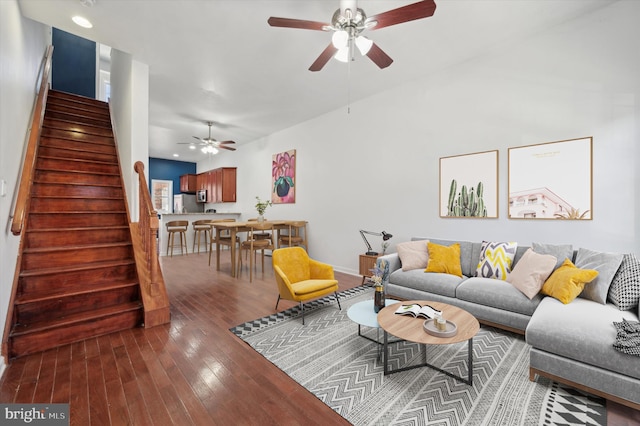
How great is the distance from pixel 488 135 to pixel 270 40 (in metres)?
3.02

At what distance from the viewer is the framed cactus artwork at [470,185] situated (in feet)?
11.5

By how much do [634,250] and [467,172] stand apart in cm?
176

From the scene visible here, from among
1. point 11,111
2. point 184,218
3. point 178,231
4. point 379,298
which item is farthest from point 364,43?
point 184,218

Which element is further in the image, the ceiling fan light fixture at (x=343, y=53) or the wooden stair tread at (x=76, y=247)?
the wooden stair tread at (x=76, y=247)

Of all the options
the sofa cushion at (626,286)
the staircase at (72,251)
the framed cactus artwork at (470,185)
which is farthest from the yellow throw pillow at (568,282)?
the staircase at (72,251)

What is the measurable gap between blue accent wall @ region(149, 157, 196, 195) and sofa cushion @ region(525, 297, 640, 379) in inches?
446

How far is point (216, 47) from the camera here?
134 inches

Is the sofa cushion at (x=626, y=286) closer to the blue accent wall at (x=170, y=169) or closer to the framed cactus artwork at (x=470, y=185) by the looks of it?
the framed cactus artwork at (x=470, y=185)

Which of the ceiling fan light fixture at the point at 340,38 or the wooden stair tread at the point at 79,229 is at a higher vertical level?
the ceiling fan light fixture at the point at 340,38

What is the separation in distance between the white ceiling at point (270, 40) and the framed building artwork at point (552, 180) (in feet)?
4.59

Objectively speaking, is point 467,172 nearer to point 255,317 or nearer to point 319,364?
point 319,364

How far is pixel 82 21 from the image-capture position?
3.00 metres

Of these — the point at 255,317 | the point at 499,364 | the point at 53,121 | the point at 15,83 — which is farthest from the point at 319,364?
the point at 53,121

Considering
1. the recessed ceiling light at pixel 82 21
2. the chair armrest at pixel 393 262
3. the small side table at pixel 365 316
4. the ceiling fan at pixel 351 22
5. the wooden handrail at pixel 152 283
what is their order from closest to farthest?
the ceiling fan at pixel 351 22, the small side table at pixel 365 316, the wooden handrail at pixel 152 283, the recessed ceiling light at pixel 82 21, the chair armrest at pixel 393 262
